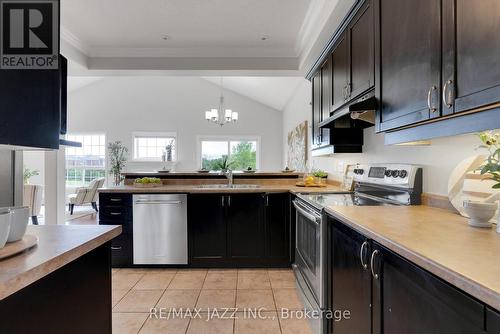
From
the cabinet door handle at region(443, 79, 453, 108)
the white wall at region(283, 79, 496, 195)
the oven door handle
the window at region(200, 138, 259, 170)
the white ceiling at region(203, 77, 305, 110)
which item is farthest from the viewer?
the window at region(200, 138, 259, 170)

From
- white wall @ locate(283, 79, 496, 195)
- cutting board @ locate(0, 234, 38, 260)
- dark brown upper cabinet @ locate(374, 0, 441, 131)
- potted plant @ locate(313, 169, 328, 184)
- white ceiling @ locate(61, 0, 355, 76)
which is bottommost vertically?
cutting board @ locate(0, 234, 38, 260)

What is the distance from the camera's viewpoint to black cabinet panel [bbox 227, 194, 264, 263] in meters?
3.14

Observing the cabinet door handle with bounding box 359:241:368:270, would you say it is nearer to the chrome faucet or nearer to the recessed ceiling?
the recessed ceiling

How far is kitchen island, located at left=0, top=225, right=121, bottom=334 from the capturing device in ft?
2.24

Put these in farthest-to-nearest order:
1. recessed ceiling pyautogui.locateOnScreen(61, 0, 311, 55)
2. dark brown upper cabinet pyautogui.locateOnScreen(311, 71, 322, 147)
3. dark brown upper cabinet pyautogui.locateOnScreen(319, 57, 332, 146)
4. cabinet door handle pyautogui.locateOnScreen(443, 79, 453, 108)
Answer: dark brown upper cabinet pyautogui.locateOnScreen(311, 71, 322, 147) → recessed ceiling pyautogui.locateOnScreen(61, 0, 311, 55) → dark brown upper cabinet pyautogui.locateOnScreen(319, 57, 332, 146) → cabinet door handle pyautogui.locateOnScreen(443, 79, 453, 108)

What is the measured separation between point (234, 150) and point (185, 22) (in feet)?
17.3

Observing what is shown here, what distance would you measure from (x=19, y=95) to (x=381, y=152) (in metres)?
2.24

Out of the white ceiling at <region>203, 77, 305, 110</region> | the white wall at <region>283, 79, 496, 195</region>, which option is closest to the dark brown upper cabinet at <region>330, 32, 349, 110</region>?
the white wall at <region>283, 79, 496, 195</region>

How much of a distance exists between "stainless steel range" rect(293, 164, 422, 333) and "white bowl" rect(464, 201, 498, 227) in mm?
558

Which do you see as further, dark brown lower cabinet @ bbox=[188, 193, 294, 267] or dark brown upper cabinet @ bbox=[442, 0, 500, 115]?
dark brown lower cabinet @ bbox=[188, 193, 294, 267]

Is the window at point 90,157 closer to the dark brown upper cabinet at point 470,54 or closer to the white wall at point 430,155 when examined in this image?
the white wall at point 430,155

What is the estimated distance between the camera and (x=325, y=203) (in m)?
1.98

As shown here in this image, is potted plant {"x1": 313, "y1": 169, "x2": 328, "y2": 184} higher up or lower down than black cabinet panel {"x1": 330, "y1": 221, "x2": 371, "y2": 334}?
higher up

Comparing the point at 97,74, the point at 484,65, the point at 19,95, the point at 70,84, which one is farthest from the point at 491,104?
the point at 70,84
